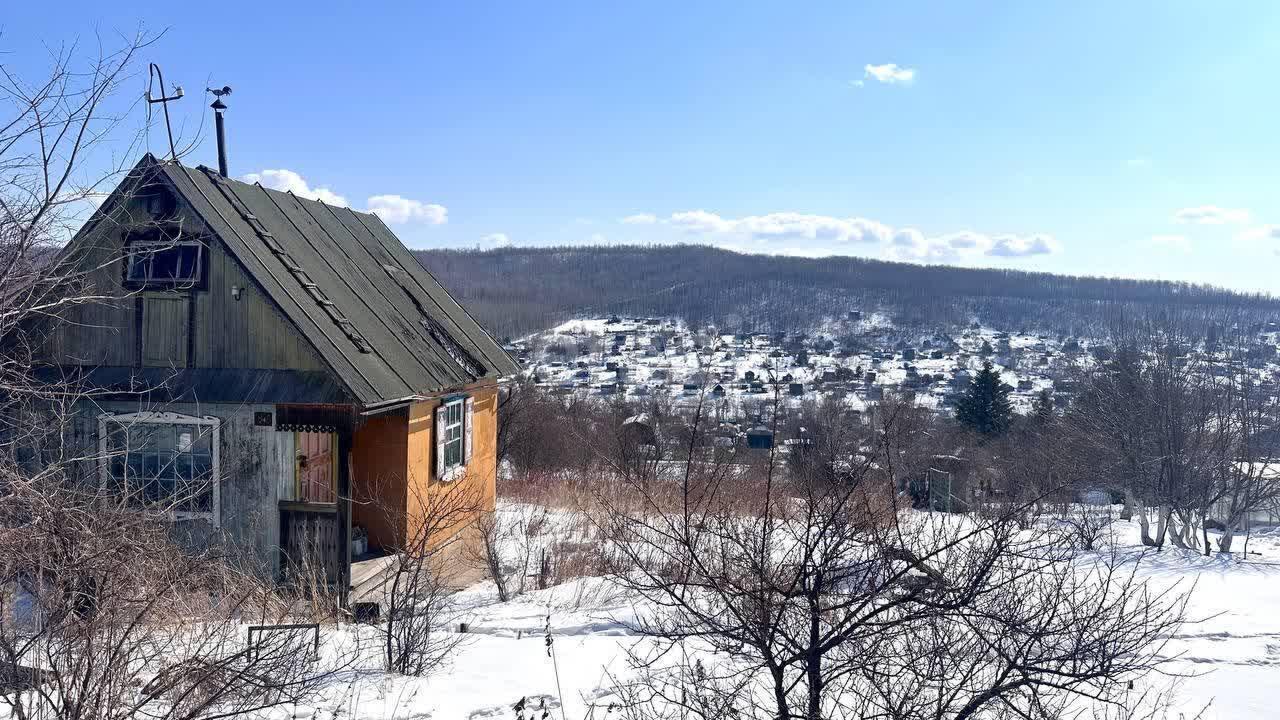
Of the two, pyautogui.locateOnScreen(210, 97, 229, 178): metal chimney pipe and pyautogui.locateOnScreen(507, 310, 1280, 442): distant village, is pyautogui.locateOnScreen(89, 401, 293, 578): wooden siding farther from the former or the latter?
pyautogui.locateOnScreen(507, 310, 1280, 442): distant village

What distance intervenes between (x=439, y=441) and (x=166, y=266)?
4.43m

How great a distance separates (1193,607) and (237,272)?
501 inches

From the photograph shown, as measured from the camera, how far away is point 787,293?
426ft

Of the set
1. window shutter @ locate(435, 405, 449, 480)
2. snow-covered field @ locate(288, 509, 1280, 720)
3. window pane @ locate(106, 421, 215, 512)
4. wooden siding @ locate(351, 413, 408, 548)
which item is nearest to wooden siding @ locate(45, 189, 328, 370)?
window pane @ locate(106, 421, 215, 512)

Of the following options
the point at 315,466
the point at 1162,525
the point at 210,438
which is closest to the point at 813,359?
the point at 1162,525

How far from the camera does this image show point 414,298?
1584 cm

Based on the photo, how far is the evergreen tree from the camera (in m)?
45.8

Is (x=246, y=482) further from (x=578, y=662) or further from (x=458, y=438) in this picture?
(x=578, y=662)

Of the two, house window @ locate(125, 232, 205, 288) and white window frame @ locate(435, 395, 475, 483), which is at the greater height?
house window @ locate(125, 232, 205, 288)

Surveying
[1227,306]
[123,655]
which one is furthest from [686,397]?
[1227,306]

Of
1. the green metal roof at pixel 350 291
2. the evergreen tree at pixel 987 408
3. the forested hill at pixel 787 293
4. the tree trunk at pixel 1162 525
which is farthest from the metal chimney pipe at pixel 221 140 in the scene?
the forested hill at pixel 787 293

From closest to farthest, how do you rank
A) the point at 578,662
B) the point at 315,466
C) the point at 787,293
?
the point at 578,662
the point at 315,466
the point at 787,293

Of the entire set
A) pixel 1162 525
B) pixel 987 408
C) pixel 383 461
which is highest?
pixel 383 461

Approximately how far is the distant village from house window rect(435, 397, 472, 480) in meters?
→ 44.5
